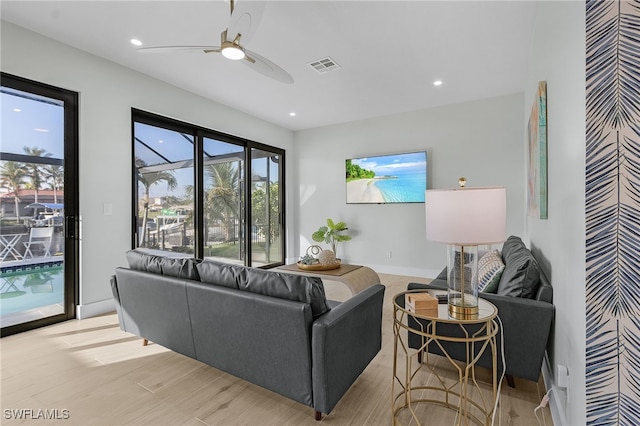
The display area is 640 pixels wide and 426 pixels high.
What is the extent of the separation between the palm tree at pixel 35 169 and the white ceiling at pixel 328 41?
42.9 inches

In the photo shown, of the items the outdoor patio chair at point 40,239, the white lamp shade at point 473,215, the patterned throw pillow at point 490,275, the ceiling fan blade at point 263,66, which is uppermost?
the ceiling fan blade at point 263,66

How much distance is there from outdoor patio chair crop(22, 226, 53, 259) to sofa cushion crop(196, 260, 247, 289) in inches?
81.4

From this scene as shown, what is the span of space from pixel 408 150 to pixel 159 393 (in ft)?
14.9

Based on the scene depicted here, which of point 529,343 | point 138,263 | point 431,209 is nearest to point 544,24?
point 431,209

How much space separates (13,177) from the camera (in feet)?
8.94

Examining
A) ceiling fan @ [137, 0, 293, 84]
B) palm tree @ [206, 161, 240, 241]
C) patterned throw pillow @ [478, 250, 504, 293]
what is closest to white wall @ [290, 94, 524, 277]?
palm tree @ [206, 161, 240, 241]

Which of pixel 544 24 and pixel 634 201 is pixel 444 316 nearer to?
pixel 634 201

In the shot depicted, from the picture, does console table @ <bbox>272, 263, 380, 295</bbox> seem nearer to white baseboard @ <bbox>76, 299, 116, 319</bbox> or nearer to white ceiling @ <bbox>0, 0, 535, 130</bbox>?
white baseboard @ <bbox>76, 299, 116, 319</bbox>

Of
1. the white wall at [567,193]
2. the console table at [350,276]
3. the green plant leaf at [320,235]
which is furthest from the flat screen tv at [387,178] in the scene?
the white wall at [567,193]

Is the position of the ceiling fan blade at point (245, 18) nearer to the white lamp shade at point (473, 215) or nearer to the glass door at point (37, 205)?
the white lamp shade at point (473, 215)

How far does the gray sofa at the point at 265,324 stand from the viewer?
58.3 inches

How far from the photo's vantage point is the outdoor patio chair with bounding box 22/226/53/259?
2828 millimetres

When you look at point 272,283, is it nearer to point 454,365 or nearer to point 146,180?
point 454,365

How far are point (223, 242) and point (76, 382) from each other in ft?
9.54
